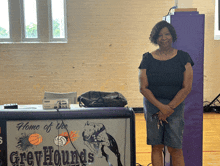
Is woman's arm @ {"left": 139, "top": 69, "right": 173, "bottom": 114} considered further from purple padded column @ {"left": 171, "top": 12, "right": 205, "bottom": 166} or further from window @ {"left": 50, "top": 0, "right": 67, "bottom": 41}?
window @ {"left": 50, "top": 0, "right": 67, "bottom": 41}

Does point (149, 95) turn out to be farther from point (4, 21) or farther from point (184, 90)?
point (4, 21)

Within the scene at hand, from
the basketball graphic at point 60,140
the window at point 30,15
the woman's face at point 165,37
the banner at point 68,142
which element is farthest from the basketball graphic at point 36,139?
the window at point 30,15

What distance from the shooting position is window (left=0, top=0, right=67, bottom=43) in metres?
5.30

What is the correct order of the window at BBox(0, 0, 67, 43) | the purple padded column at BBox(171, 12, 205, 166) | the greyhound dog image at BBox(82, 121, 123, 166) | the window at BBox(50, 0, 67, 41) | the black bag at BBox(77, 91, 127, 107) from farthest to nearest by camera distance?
the window at BBox(50, 0, 67, 41) < the window at BBox(0, 0, 67, 43) < the purple padded column at BBox(171, 12, 205, 166) < the black bag at BBox(77, 91, 127, 107) < the greyhound dog image at BBox(82, 121, 123, 166)

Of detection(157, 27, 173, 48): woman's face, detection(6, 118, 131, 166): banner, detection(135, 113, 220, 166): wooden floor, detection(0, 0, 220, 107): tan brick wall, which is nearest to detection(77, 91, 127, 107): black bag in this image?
detection(6, 118, 131, 166): banner

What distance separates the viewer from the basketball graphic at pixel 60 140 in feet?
6.52

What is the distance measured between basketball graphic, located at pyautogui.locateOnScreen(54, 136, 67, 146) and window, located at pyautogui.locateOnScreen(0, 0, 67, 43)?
3.85 metres

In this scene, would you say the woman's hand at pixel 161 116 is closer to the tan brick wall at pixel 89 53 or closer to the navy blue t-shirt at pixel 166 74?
the navy blue t-shirt at pixel 166 74

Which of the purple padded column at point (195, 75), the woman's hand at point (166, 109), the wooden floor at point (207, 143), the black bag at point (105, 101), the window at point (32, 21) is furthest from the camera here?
the window at point (32, 21)

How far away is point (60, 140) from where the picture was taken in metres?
1.99

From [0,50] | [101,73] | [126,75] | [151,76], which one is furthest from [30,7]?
[151,76]

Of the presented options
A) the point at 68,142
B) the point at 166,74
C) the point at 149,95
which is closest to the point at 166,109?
the point at 149,95

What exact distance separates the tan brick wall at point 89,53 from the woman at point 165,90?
3526mm

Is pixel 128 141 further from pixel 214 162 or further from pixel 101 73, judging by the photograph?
pixel 101 73
